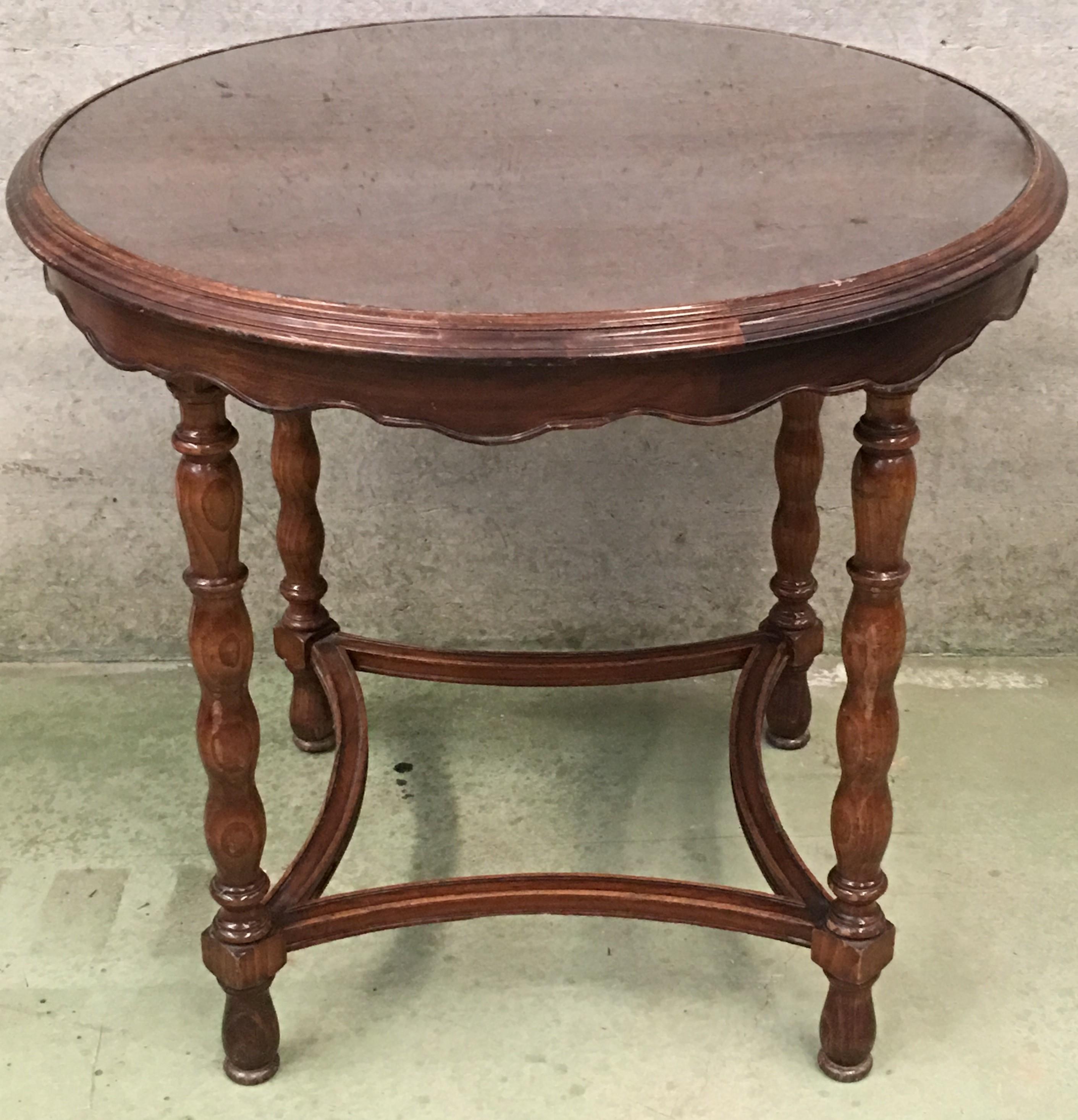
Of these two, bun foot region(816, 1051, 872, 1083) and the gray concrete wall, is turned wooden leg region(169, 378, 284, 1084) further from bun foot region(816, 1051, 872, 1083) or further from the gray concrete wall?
the gray concrete wall

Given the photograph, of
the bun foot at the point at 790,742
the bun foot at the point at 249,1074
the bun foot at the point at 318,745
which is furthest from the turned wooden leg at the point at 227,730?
the bun foot at the point at 790,742

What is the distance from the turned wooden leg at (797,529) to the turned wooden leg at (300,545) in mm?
587

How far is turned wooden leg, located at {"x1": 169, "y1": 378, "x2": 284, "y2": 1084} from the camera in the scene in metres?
1.26

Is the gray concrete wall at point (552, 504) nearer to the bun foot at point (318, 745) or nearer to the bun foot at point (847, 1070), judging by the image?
the bun foot at point (318, 745)

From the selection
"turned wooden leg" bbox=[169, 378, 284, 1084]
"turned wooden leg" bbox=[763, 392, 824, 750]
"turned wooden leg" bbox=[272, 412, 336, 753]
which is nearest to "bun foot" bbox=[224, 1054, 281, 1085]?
"turned wooden leg" bbox=[169, 378, 284, 1084]

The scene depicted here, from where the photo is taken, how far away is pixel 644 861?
1809mm

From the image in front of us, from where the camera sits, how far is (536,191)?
126cm

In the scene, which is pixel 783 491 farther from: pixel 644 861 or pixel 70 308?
pixel 70 308

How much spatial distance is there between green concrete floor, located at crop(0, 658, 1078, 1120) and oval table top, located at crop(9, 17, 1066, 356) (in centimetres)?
84

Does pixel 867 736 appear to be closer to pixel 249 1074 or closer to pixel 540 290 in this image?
pixel 540 290

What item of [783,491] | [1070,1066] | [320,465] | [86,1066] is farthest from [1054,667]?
[86,1066]

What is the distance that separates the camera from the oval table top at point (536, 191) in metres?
1.07

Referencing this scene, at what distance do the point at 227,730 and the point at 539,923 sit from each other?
20.8 inches

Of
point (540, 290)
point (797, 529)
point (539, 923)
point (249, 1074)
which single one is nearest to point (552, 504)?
point (797, 529)
